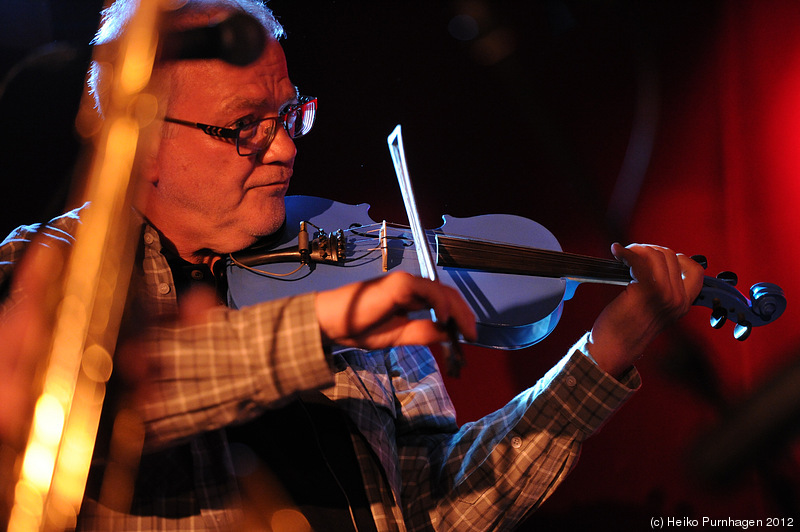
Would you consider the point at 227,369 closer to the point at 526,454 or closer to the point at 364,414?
the point at 364,414

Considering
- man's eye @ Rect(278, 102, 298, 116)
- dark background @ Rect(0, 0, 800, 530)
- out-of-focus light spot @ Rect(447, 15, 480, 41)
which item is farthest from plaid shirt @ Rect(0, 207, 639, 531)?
out-of-focus light spot @ Rect(447, 15, 480, 41)

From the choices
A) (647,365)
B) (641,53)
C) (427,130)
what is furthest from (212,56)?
(647,365)

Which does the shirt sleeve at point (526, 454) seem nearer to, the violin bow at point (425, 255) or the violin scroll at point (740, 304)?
the violin scroll at point (740, 304)

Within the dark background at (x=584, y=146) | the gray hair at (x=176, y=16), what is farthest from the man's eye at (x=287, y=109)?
the dark background at (x=584, y=146)

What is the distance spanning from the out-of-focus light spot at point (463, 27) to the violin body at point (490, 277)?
98cm

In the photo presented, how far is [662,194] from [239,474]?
1.46 meters

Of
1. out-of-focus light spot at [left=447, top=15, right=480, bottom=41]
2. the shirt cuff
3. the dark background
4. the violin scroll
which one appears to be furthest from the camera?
out-of-focus light spot at [left=447, top=15, right=480, bottom=41]

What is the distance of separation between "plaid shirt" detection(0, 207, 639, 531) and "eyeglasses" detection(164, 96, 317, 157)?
0.78ft

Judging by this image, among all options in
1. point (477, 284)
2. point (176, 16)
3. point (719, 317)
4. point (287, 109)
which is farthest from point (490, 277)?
point (176, 16)

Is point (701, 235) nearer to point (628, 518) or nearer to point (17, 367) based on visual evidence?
point (628, 518)

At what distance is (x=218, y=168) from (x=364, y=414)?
0.58 meters

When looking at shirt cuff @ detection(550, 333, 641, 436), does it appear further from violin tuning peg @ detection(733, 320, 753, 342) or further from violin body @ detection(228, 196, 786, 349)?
violin tuning peg @ detection(733, 320, 753, 342)

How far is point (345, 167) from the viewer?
6.45 ft

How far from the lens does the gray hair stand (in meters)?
1.23
